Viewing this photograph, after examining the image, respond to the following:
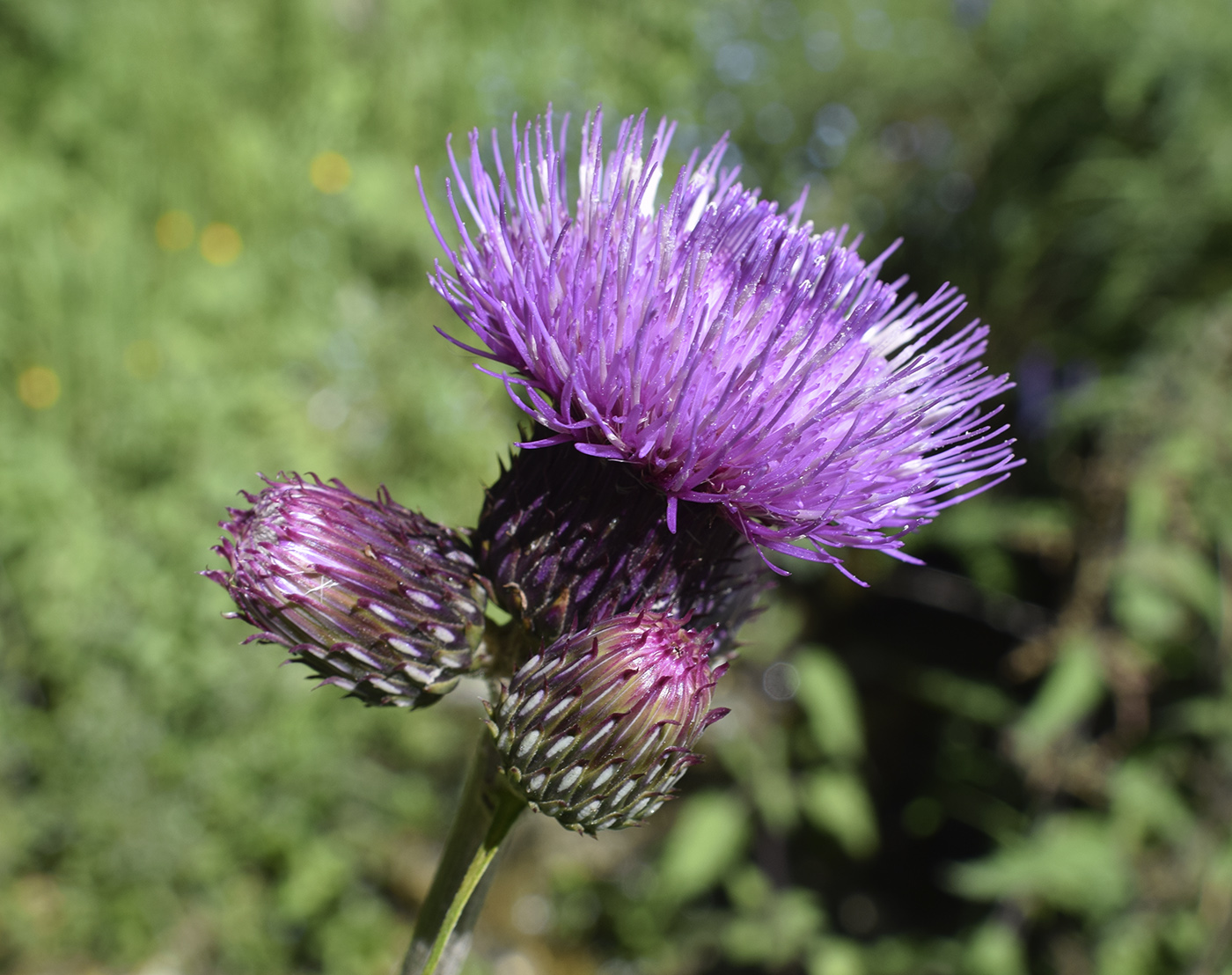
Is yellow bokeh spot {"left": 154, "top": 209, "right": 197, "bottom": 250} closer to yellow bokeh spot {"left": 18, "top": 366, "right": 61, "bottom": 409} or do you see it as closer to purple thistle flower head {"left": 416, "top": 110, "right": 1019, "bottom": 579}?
yellow bokeh spot {"left": 18, "top": 366, "right": 61, "bottom": 409}

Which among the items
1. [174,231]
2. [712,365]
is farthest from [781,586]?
[174,231]

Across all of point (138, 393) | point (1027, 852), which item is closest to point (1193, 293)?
point (1027, 852)

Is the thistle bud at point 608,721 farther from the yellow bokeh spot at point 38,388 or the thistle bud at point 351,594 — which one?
the yellow bokeh spot at point 38,388

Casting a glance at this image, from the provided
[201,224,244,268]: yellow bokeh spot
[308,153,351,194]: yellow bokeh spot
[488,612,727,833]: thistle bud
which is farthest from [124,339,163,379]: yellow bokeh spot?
[488,612,727,833]: thistle bud

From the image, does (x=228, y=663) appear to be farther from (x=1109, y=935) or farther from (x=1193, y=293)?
(x=1193, y=293)

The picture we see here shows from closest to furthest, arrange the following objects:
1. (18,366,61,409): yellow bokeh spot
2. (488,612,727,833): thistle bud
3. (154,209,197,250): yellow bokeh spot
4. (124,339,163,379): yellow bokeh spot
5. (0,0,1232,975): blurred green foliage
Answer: (488,612,727,833): thistle bud
(0,0,1232,975): blurred green foliage
(18,366,61,409): yellow bokeh spot
(124,339,163,379): yellow bokeh spot
(154,209,197,250): yellow bokeh spot

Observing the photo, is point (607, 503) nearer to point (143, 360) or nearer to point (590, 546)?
point (590, 546)
